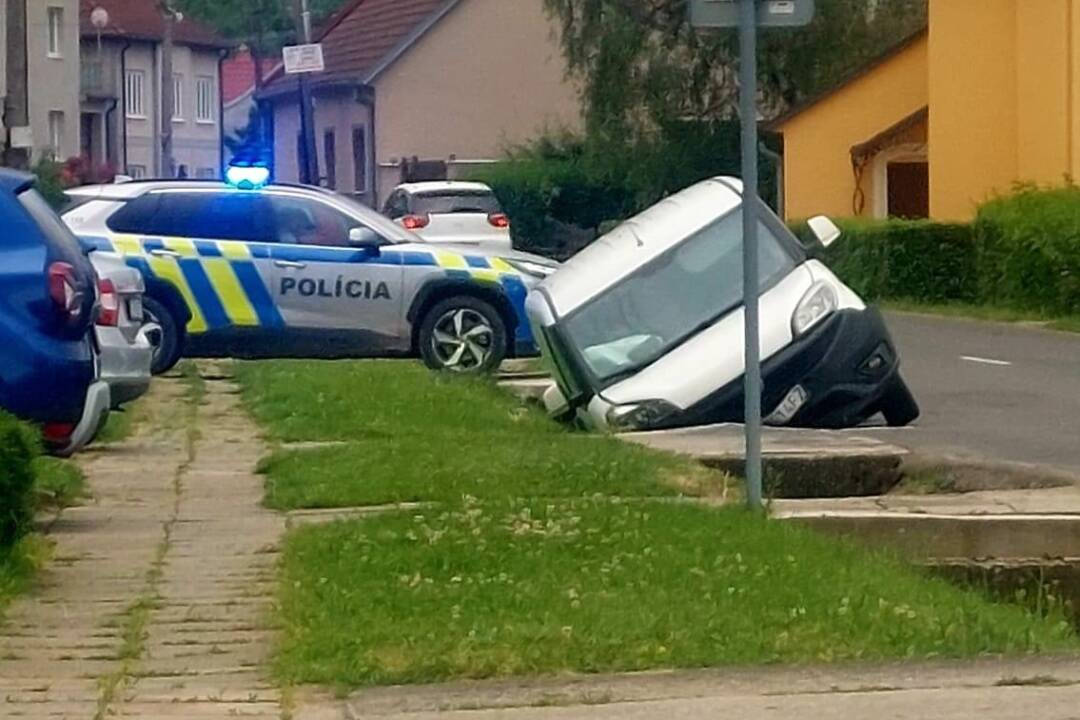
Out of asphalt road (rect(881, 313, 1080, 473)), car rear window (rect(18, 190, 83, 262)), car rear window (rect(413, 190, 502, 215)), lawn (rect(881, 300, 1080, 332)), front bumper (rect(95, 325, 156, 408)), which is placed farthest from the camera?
car rear window (rect(413, 190, 502, 215))

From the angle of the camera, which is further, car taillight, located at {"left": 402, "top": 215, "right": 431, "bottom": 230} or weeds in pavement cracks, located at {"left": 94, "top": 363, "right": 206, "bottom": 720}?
car taillight, located at {"left": 402, "top": 215, "right": 431, "bottom": 230}

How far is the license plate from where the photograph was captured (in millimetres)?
13445

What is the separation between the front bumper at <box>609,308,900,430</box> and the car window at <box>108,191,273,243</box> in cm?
569

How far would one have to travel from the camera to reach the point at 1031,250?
2811 cm

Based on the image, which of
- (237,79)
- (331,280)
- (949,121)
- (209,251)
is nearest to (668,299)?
(331,280)

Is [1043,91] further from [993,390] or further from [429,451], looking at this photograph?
[429,451]

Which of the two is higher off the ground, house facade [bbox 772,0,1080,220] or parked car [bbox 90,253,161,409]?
house facade [bbox 772,0,1080,220]

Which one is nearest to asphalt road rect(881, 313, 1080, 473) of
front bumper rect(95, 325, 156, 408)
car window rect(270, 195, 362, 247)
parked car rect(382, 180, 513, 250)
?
front bumper rect(95, 325, 156, 408)

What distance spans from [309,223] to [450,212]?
1850 cm

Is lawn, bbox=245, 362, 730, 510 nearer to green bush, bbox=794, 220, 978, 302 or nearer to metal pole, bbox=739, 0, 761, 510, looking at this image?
metal pole, bbox=739, 0, 761, 510

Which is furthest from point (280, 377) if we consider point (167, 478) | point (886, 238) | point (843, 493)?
point (886, 238)

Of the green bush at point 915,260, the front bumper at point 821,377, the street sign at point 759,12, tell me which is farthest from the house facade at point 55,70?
the street sign at point 759,12

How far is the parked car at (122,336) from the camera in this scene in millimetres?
12156

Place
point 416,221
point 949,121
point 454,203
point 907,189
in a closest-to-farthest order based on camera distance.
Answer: point 949,121
point 416,221
point 454,203
point 907,189
